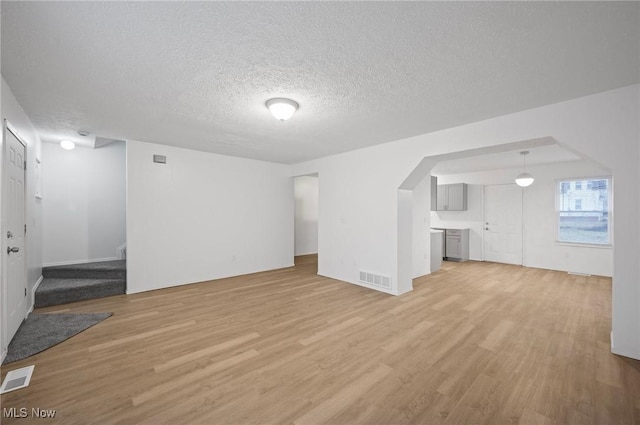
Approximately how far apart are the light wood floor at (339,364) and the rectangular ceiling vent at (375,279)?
386 millimetres

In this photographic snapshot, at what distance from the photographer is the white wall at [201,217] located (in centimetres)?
458

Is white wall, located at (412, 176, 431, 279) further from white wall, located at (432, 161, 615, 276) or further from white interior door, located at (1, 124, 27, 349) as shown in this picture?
white interior door, located at (1, 124, 27, 349)

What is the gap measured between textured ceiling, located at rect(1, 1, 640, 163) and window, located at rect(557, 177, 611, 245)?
479 cm

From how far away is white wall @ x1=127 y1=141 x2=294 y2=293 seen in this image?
458 cm

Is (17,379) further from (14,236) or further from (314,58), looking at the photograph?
(314,58)

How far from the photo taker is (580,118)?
105 inches

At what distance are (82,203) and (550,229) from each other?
10.5m

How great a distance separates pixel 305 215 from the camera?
870 centimetres

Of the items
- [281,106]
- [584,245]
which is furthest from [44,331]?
[584,245]

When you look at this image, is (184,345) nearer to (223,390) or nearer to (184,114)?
(223,390)

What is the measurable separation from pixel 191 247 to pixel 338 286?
3048 millimetres

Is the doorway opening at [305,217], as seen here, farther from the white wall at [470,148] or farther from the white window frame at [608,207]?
the white window frame at [608,207]

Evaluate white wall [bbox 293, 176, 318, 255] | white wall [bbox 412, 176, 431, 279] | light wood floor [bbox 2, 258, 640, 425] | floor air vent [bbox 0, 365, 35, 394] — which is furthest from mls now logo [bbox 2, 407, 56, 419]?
white wall [bbox 293, 176, 318, 255]

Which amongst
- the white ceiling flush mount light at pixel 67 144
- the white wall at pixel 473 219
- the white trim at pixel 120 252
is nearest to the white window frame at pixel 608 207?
the white wall at pixel 473 219
